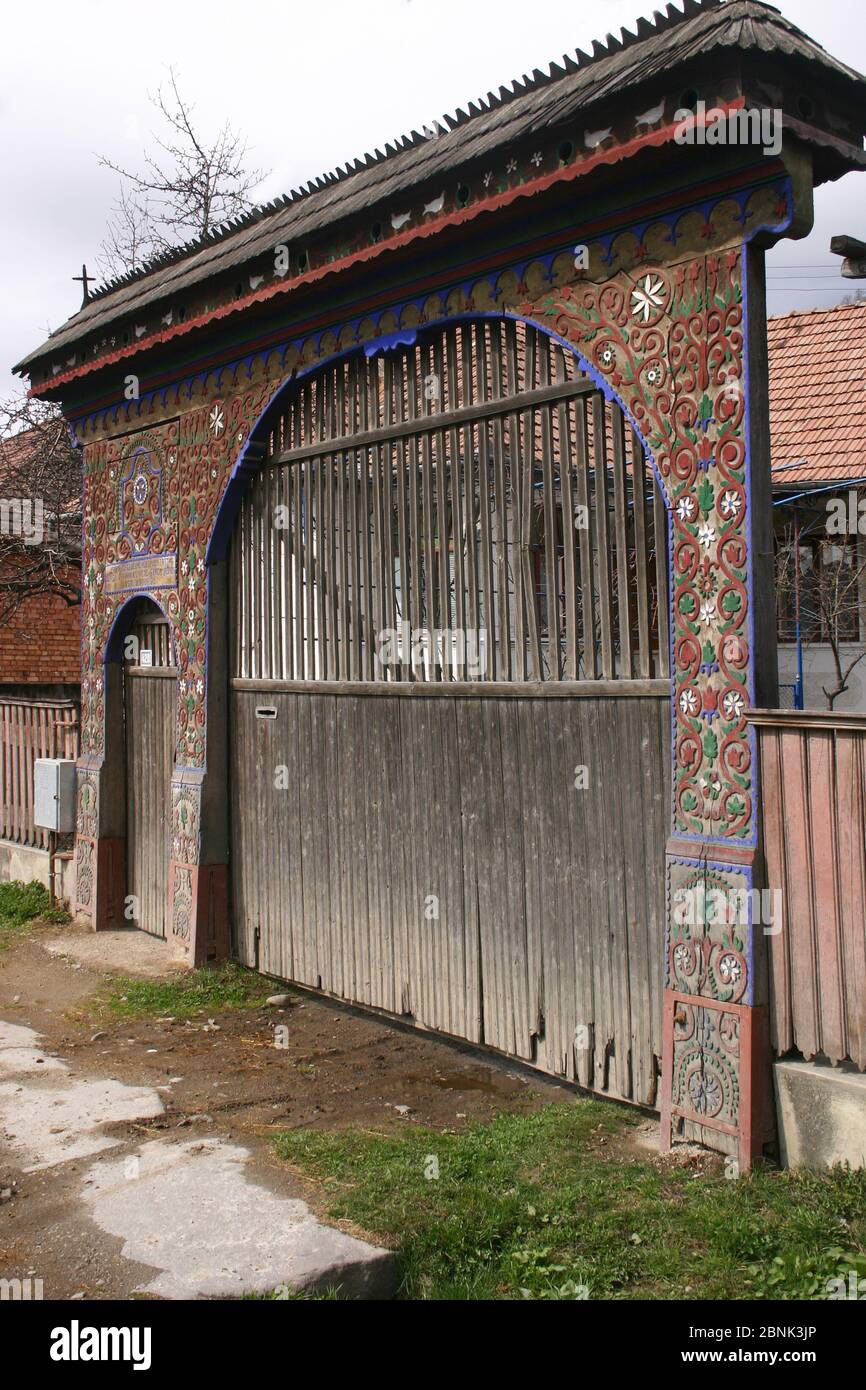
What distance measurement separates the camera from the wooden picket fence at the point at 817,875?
405 centimetres

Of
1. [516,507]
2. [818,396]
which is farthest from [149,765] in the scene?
[818,396]

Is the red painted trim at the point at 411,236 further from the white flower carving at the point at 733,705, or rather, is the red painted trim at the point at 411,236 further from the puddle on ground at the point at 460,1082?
the puddle on ground at the point at 460,1082

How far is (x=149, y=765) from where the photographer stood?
28.7 ft

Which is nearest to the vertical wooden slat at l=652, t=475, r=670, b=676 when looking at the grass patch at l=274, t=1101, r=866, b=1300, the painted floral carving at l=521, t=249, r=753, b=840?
the painted floral carving at l=521, t=249, r=753, b=840

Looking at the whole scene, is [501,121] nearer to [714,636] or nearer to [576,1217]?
[714,636]

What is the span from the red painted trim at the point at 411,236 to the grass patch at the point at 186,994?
410 cm

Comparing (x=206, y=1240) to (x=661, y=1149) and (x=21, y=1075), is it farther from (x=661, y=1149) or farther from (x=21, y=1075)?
(x=21, y=1075)

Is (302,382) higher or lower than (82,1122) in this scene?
higher

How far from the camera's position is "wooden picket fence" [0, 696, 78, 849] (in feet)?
32.4

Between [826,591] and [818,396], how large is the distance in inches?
103

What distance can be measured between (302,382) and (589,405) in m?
2.43

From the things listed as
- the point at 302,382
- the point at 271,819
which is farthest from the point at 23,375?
the point at 271,819

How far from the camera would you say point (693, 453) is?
4641mm

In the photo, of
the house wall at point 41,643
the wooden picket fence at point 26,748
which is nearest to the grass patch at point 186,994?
the wooden picket fence at point 26,748
